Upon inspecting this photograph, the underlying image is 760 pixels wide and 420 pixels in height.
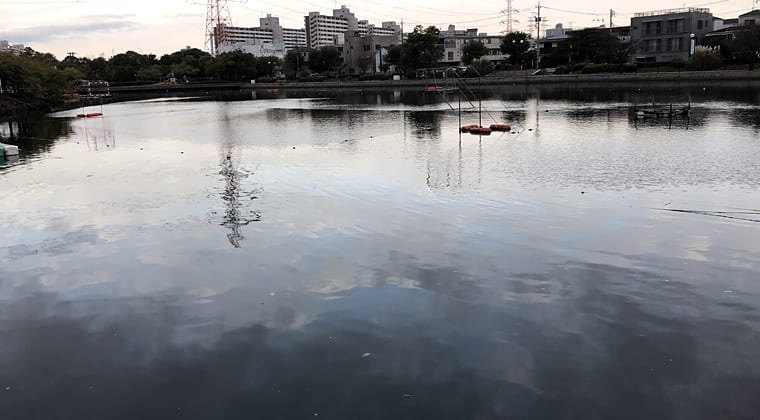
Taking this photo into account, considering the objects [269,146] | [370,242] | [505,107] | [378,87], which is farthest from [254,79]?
[370,242]

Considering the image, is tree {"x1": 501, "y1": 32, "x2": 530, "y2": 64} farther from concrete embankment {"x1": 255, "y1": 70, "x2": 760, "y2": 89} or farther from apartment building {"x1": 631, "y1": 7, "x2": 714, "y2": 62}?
apartment building {"x1": 631, "y1": 7, "x2": 714, "y2": 62}

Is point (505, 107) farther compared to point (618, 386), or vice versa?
point (505, 107)

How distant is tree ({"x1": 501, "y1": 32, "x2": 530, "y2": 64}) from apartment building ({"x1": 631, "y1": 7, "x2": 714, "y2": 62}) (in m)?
20.7

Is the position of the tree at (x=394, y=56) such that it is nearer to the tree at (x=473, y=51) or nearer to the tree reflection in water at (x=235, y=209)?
the tree at (x=473, y=51)

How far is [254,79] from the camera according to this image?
461 feet

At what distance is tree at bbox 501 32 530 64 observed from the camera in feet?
386

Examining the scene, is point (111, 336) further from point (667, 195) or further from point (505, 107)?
point (505, 107)

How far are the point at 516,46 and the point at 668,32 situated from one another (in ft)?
91.0

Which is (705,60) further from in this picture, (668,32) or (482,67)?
(482,67)

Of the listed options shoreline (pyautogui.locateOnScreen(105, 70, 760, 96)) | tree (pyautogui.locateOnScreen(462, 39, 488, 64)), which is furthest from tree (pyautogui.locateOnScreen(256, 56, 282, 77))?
Answer: tree (pyautogui.locateOnScreen(462, 39, 488, 64))

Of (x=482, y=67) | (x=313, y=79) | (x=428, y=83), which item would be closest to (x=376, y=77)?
(x=313, y=79)

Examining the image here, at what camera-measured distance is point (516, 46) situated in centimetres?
11769

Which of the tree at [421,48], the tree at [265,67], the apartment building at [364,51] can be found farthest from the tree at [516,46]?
the tree at [265,67]

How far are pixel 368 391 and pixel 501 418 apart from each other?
1678mm
